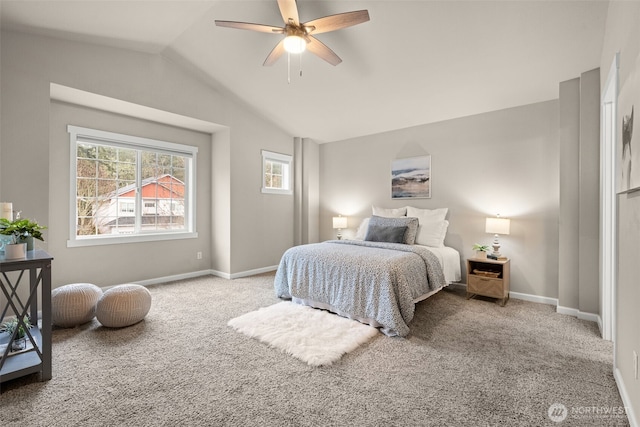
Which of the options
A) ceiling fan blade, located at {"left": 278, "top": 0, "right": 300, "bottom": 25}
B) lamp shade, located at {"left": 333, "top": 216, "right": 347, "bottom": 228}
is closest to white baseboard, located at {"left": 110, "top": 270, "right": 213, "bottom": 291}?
lamp shade, located at {"left": 333, "top": 216, "right": 347, "bottom": 228}

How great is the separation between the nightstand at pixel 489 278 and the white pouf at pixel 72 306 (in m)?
4.09

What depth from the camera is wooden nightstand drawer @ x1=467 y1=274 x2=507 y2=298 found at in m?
3.50

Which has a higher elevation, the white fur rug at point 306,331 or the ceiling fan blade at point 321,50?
the ceiling fan blade at point 321,50

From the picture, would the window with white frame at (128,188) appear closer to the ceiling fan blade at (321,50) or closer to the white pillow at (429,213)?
the ceiling fan blade at (321,50)

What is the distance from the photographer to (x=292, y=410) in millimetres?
1695

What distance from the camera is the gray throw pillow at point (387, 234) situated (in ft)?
12.9

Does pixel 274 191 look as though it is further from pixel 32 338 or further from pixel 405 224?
pixel 32 338

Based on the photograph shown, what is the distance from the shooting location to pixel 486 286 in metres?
3.59

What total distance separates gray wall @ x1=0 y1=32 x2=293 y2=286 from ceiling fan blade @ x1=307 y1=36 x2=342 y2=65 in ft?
7.22

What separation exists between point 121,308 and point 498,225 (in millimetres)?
4143

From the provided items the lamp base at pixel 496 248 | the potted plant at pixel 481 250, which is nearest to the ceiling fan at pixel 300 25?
the potted plant at pixel 481 250

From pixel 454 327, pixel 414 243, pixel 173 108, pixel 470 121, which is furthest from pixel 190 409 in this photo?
pixel 470 121

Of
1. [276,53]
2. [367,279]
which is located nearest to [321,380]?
[367,279]

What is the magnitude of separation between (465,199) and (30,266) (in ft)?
15.0
